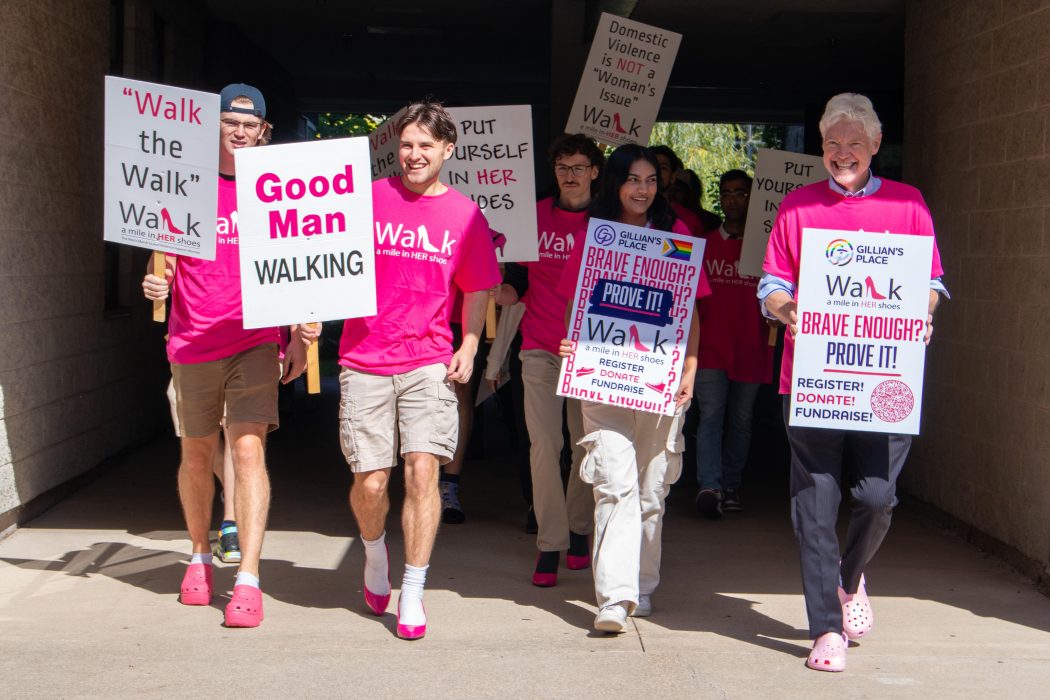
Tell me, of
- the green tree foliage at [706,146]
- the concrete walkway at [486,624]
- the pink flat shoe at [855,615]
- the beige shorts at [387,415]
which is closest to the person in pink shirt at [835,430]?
the pink flat shoe at [855,615]

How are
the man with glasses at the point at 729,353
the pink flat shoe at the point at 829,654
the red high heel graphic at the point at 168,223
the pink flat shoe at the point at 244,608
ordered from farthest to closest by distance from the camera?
the man with glasses at the point at 729,353 < the red high heel graphic at the point at 168,223 < the pink flat shoe at the point at 244,608 < the pink flat shoe at the point at 829,654

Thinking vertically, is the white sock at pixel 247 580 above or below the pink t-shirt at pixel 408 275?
below

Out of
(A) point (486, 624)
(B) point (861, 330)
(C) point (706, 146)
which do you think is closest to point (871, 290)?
(B) point (861, 330)

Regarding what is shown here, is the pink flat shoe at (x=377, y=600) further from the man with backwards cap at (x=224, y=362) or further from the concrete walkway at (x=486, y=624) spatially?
the man with backwards cap at (x=224, y=362)

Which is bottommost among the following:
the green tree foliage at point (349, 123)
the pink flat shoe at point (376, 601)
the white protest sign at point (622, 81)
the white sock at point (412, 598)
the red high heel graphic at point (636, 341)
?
the pink flat shoe at point (376, 601)

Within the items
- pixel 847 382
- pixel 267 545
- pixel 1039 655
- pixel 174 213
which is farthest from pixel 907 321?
pixel 267 545

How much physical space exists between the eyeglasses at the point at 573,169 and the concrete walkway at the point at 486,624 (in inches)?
72.4

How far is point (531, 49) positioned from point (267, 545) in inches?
381

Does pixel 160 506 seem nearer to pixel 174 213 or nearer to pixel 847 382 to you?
pixel 174 213

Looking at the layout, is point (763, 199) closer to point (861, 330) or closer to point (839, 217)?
point (839, 217)

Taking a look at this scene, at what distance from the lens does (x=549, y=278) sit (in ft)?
20.0

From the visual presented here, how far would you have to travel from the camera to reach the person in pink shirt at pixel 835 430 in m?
4.62

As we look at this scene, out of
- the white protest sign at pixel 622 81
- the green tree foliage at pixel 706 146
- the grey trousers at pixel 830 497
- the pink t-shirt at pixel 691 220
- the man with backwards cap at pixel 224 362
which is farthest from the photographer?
the green tree foliage at pixel 706 146

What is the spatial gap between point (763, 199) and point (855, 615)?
303 centimetres
